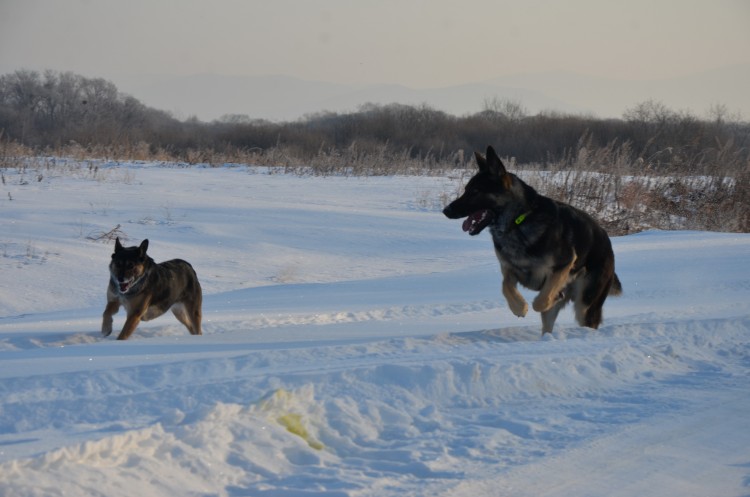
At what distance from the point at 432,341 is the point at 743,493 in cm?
276

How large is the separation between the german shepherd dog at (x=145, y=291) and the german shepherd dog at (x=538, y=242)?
8.97ft

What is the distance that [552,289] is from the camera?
7.04 metres

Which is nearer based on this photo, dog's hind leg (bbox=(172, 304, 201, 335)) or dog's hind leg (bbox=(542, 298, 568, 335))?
dog's hind leg (bbox=(542, 298, 568, 335))

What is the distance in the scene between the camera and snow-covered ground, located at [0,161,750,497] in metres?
3.63

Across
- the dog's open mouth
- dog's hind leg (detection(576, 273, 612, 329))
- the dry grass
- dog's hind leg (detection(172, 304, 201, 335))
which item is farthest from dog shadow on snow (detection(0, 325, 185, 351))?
the dry grass

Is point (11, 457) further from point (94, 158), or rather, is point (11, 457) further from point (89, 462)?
point (94, 158)

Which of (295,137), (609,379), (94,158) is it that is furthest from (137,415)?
(295,137)

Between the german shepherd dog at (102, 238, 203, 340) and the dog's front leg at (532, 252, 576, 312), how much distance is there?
3103mm

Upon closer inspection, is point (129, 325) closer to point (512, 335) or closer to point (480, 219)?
point (480, 219)

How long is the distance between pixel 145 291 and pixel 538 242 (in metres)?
3.58

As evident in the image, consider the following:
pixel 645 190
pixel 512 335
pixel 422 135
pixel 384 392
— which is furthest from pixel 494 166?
pixel 422 135

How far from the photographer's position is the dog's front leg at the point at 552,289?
6980 mm

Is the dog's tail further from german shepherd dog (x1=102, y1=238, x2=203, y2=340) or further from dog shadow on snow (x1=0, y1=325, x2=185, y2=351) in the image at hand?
dog shadow on snow (x1=0, y1=325, x2=185, y2=351)

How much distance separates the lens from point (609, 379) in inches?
213
